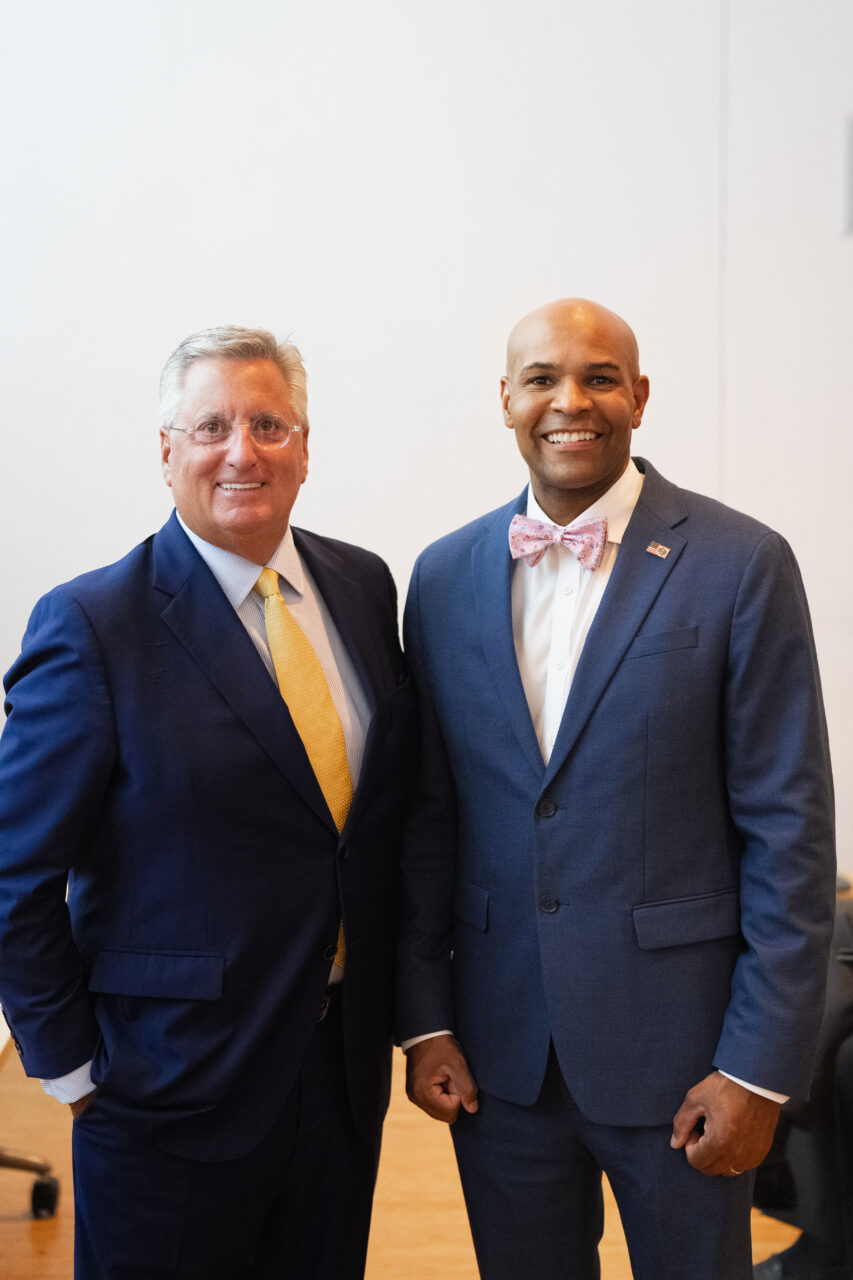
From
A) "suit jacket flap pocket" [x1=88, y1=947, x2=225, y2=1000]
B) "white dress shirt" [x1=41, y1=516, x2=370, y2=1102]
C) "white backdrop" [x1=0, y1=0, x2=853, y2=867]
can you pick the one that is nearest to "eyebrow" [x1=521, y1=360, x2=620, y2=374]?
"white dress shirt" [x1=41, y1=516, x2=370, y2=1102]

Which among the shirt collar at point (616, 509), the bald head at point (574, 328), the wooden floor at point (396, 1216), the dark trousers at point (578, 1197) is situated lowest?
the wooden floor at point (396, 1216)

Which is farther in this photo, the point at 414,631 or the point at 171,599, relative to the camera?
the point at 414,631

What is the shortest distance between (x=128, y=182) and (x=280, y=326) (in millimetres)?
616

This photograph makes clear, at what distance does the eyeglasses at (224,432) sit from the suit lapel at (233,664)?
6.8 inches

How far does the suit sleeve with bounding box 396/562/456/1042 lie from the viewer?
166 cm

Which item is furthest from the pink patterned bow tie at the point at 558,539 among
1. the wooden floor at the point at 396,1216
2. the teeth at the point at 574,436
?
the wooden floor at the point at 396,1216

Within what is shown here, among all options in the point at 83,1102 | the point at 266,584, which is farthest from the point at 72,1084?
the point at 266,584

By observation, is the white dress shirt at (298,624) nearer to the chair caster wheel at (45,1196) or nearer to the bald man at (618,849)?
the bald man at (618,849)

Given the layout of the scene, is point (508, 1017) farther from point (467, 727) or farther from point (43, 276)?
point (43, 276)

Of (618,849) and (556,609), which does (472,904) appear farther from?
(556,609)

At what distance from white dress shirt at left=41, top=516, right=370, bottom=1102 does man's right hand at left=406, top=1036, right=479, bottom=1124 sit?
179 millimetres

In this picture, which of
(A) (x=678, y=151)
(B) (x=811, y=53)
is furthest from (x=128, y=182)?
(B) (x=811, y=53)

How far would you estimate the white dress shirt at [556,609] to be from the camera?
61.0 inches

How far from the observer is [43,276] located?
138 inches
